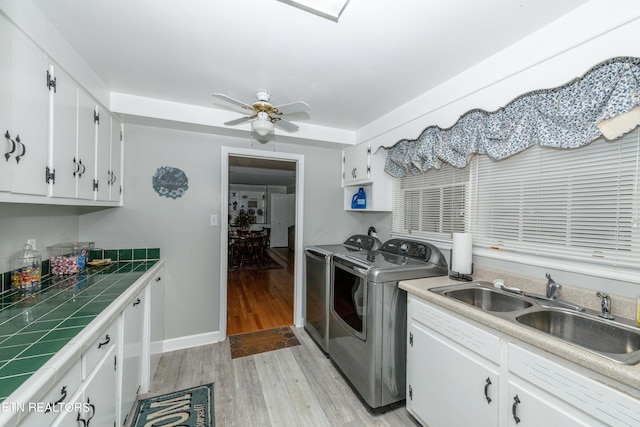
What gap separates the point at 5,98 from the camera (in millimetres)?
1014

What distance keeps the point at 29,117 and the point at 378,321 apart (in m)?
2.16

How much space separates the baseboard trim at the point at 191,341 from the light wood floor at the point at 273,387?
0.06 m

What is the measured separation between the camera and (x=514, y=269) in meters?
1.67

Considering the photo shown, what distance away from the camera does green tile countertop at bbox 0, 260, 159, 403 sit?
800 millimetres

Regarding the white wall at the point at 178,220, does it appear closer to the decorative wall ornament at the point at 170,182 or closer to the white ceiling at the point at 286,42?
the decorative wall ornament at the point at 170,182

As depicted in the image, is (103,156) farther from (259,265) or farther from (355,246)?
(259,265)

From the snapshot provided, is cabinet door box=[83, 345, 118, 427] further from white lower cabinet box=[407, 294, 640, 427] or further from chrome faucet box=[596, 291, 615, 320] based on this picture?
chrome faucet box=[596, 291, 615, 320]

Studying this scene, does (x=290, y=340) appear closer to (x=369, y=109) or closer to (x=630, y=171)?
(x=369, y=109)

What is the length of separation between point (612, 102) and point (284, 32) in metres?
1.55

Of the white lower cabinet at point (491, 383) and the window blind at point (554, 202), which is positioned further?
the window blind at point (554, 202)

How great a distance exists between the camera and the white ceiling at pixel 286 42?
123 cm

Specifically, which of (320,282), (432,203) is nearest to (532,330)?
(432,203)

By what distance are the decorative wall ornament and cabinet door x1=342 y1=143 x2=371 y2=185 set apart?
5.89 ft

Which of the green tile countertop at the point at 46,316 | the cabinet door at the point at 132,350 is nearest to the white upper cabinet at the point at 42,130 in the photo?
the green tile countertop at the point at 46,316
